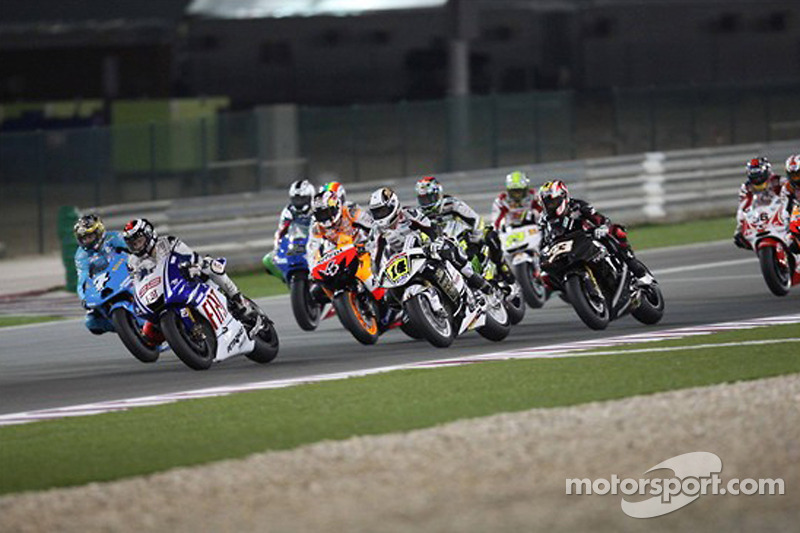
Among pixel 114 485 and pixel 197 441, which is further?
pixel 197 441

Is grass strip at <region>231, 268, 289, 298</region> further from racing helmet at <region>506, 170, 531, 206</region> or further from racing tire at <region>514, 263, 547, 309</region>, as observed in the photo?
racing tire at <region>514, 263, 547, 309</region>

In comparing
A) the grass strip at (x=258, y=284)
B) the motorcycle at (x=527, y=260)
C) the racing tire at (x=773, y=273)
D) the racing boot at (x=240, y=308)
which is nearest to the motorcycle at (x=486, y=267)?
the motorcycle at (x=527, y=260)

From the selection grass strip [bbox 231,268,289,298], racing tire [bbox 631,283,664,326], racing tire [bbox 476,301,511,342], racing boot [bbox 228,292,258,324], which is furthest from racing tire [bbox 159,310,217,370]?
grass strip [bbox 231,268,289,298]

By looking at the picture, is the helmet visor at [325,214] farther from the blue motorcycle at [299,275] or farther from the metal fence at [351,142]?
the metal fence at [351,142]

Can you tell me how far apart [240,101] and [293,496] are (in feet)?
102

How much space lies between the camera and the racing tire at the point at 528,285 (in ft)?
70.9

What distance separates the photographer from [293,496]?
11.4 m

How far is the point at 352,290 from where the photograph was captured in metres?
18.3

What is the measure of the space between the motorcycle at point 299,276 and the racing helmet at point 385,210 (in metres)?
2.25

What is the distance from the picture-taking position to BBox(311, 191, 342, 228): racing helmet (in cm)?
1892

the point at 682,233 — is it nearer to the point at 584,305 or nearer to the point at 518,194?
the point at 518,194

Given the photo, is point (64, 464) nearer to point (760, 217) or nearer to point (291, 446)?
→ point (291, 446)

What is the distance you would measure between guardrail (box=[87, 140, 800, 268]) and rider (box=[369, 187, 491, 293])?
28.7 feet

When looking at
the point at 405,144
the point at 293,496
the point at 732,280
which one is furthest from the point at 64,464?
the point at 405,144
